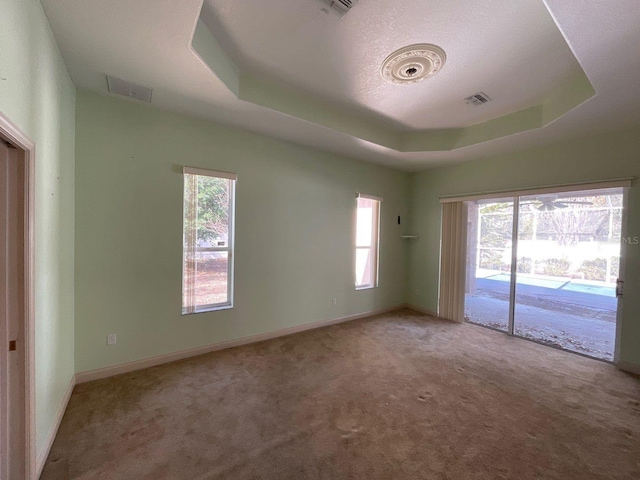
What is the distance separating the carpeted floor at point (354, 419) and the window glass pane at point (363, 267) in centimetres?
161

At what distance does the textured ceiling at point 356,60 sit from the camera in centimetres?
166

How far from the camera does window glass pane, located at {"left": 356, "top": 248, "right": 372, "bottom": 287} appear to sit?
4.73m

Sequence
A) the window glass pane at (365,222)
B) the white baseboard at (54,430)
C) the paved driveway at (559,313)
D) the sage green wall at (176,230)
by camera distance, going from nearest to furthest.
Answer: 1. the white baseboard at (54,430)
2. the sage green wall at (176,230)
3. the paved driveway at (559,313)
4. the window glass pane at (365,222)

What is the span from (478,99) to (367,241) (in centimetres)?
263

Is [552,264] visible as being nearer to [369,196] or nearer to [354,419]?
[369,196]

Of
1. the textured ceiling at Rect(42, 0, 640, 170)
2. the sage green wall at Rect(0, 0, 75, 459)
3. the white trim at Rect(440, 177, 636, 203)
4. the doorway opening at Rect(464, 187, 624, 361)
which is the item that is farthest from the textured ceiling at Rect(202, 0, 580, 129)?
the doorway opening at Rect(464, 187, 624, 361)

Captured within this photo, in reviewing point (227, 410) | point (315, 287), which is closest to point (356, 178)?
point (315, 287)

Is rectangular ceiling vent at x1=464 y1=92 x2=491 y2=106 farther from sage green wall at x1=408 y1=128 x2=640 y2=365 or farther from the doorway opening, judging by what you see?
the doorway opening

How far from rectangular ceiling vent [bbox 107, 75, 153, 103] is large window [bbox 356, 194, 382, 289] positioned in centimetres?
324

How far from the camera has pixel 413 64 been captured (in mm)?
2287

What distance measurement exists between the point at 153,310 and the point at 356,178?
3.41 metres

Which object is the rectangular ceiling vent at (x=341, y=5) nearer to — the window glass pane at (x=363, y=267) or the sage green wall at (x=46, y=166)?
the sage green wall at (x=46, y=166)

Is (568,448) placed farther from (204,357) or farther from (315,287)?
(204,357)

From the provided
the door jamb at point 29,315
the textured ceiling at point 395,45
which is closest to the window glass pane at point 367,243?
the textured ceiling at point 395,45
